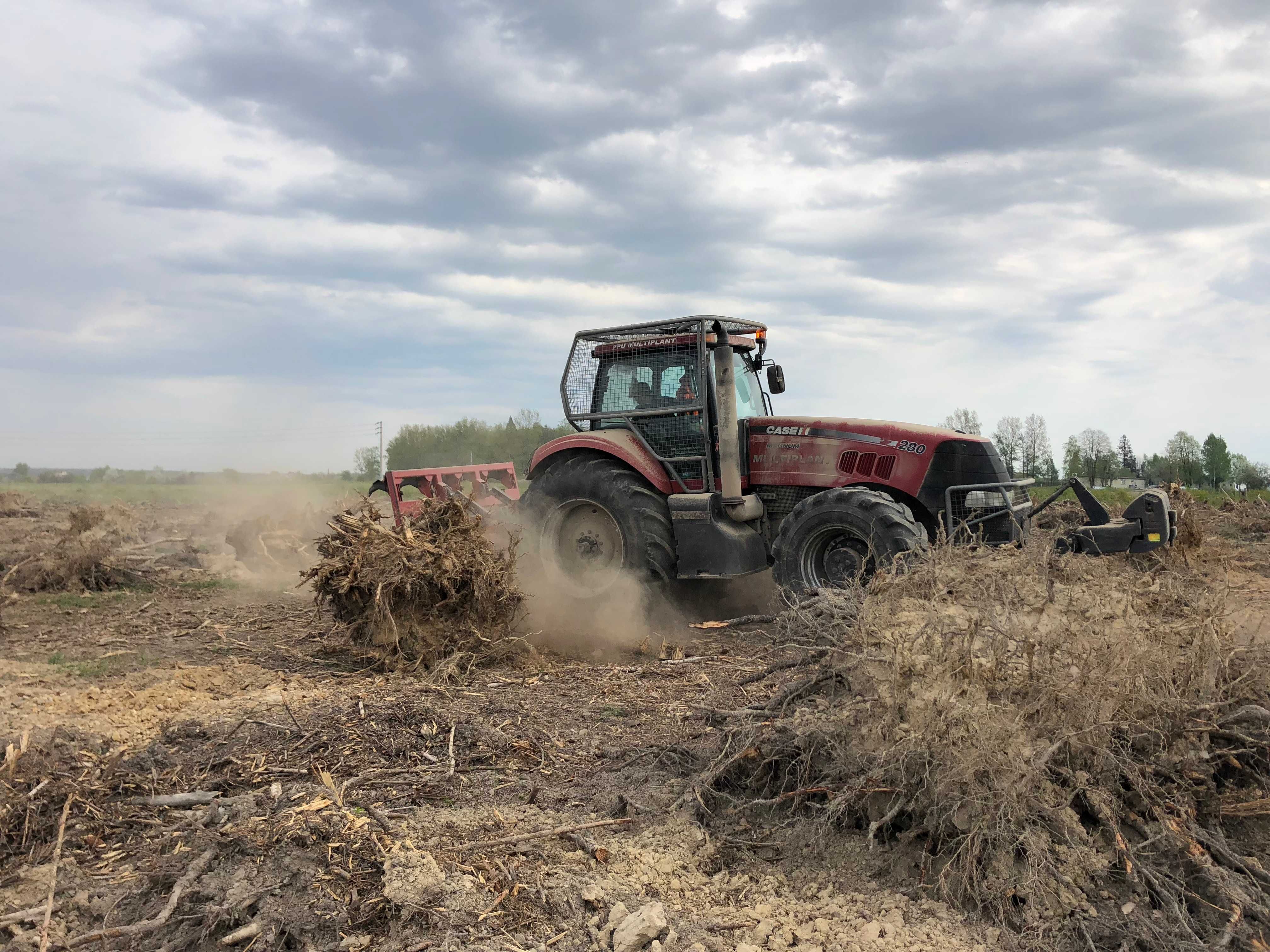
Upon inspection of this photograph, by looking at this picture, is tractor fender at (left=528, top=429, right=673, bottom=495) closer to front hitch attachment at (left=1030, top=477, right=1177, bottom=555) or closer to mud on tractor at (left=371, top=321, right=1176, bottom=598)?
mud on tractor at (left=371, top=321, right=1176, bottom=598)

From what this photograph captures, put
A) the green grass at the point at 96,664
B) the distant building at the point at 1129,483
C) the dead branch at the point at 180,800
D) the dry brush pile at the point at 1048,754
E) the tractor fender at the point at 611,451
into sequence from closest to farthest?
the dry brush pile at the point at 1048,754, the dead branch at the point at 180,800, the green grass at the point at 96,664, the tractor fender at the point at 611,451, the distant building at the point at 1129,483

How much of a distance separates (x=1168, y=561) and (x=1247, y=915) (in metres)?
5.83

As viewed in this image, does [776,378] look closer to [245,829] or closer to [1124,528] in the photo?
[1124,528]

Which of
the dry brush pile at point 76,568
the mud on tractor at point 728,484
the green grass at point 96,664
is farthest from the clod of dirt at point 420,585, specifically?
the dry brush pile at point 76,568

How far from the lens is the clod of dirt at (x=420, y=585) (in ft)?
23.7

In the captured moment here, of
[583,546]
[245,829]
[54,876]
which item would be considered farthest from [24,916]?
[583,546]

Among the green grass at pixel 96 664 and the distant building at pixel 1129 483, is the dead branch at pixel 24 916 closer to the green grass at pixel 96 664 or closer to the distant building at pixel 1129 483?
the green grass at pixel 96 664

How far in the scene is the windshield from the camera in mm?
9086

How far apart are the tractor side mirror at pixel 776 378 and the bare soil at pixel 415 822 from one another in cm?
310

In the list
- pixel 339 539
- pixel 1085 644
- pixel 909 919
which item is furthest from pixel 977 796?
pixel 339 539

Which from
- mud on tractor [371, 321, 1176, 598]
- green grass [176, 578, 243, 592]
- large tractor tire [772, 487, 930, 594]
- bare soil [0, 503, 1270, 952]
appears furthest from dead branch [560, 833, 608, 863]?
green grass [176, 578, 243, 592]

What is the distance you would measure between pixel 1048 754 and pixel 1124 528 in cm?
513

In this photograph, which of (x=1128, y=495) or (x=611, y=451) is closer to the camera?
(x=611, y=451)

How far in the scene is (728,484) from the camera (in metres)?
8.52
